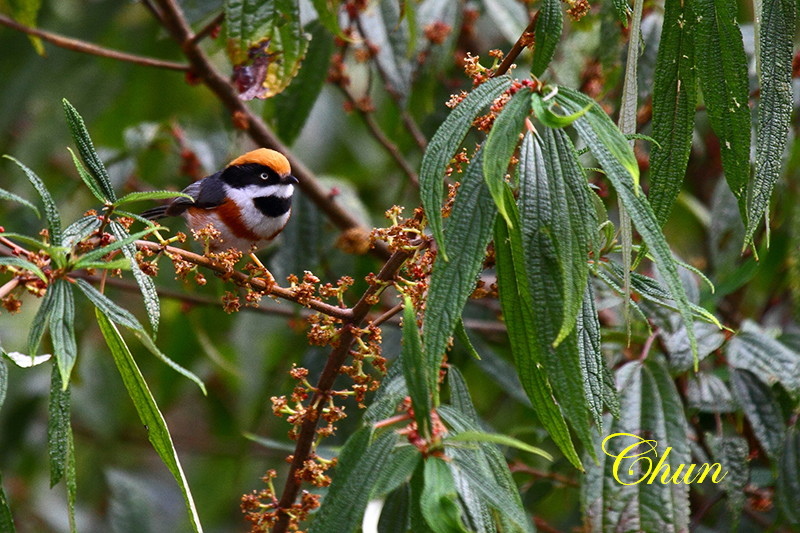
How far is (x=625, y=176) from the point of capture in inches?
52.4

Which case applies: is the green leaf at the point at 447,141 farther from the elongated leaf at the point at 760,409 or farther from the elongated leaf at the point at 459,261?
the elongated leaf at the point at 760,409

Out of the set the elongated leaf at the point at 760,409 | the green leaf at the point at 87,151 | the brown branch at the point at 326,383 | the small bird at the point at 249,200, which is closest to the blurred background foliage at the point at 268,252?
the small bird at the point at 249,200

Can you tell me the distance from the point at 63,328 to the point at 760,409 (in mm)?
1860

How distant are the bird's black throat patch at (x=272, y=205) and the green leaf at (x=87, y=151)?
4.52 ft

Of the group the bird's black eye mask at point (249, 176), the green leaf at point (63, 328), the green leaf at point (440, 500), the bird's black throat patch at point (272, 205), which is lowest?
the green leaf at point (440, 500)

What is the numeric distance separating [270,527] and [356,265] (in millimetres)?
1880

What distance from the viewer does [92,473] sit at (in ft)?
16.4

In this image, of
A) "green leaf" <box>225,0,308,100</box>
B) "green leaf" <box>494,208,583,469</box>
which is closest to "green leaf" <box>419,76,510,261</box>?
"green leaf" <box>494,208,583,469</box>

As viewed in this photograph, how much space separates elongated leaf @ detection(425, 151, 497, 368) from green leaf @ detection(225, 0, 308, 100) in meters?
1.12

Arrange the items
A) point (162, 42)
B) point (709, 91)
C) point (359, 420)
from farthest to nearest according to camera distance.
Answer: point (162, 42)
point (359, 420)
point (709, 91)

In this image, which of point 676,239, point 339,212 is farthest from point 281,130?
point 676,239

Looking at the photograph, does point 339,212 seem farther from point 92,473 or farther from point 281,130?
point 92,473

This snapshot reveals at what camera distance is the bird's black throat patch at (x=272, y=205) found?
2947mm

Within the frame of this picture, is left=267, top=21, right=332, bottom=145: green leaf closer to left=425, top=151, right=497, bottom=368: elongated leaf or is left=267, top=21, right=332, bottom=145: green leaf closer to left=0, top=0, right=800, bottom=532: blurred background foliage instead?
left=0, top=0, right=800, bottom=532: blurred background foliage
